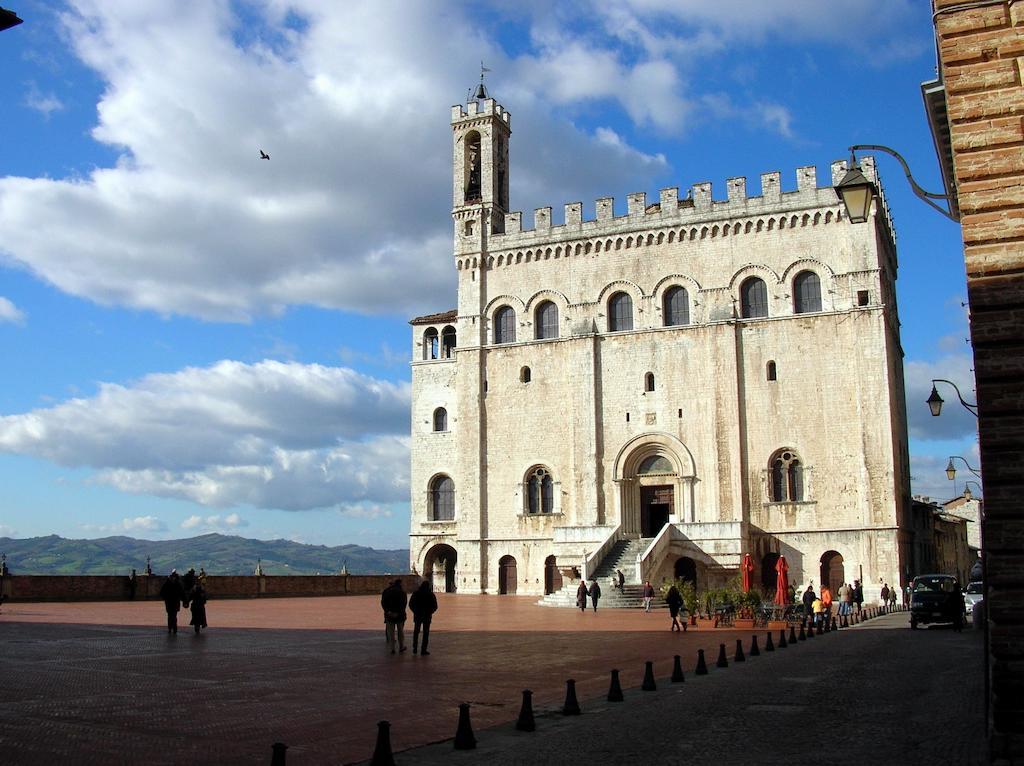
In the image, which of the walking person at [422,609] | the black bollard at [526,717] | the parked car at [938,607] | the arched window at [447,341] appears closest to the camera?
the black bollard at [526,717]

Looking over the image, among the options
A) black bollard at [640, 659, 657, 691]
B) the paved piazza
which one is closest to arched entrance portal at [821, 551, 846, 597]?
the paved piazza

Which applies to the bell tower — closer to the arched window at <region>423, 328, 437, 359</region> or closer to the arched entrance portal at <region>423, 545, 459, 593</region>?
the arched window at <region>423, 328, 437, 359</region>

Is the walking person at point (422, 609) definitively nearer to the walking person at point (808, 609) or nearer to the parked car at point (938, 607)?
the walking person at point (808, 609)

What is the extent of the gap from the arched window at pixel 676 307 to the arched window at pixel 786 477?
7433mm

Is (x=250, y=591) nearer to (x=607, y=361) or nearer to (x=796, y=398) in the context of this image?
(x=607, y=361)

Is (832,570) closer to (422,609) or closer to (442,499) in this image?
(442,499)

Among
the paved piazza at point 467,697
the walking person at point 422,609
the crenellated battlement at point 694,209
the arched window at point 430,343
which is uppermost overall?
the crenellated battlement at point 694,209

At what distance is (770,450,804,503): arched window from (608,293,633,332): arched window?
29.8 feet

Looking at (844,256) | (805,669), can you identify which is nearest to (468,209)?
(844,256)

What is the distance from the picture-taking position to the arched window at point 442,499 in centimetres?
5097

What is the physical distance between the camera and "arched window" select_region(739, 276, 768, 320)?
44.7 m

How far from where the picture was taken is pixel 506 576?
4794cm

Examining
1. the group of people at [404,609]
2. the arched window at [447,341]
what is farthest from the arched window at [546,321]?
the group of people at [404,609]

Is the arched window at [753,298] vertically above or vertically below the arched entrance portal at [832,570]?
above
